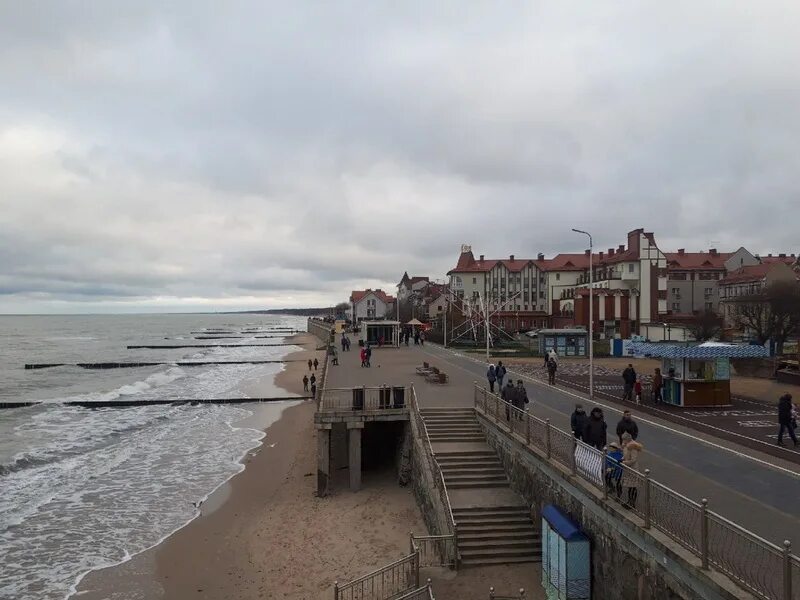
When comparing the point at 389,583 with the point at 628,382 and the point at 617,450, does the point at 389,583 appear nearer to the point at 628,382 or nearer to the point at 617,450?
the point at 617,450

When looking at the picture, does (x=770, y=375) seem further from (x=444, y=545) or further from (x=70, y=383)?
(x=70, y=383)

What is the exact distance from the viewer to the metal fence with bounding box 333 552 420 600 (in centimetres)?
1089

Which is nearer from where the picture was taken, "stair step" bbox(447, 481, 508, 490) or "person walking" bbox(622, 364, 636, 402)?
"stair step" bbox(447, 481, 508, 490)

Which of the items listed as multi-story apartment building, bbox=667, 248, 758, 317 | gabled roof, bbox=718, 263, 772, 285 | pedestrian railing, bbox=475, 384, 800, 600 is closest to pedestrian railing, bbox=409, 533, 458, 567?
pedestrian railing, bbox=475, 384, 800, 600

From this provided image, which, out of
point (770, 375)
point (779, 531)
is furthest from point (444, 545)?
point (770, 375)

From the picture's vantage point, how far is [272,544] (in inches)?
609

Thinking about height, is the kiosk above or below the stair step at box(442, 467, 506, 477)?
above

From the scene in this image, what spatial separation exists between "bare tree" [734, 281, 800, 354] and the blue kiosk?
38175 mm

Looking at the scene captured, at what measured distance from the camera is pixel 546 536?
11031 mm

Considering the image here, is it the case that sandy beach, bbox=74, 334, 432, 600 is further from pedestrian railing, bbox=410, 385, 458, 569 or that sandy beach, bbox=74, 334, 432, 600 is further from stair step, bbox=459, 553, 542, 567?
stair step, bbox=459, 553, 542, 567

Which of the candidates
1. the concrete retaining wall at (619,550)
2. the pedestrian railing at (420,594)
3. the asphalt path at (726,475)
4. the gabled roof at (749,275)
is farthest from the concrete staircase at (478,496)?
the gabled roof at (749,275)

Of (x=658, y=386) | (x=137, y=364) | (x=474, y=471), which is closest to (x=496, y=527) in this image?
(x=474, y=471)

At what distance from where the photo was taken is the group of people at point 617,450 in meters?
9.37

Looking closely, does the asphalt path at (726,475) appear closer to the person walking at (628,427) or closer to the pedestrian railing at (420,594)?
the person walking at (628,427)
